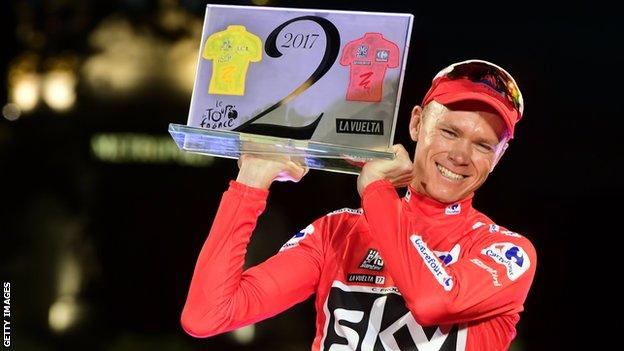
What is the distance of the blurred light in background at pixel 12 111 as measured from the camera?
4.25 meters

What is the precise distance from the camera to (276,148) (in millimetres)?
1722

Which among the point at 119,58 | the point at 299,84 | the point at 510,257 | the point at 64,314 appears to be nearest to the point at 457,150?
the point at 510,257

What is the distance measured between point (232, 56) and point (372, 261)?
20.3 inches

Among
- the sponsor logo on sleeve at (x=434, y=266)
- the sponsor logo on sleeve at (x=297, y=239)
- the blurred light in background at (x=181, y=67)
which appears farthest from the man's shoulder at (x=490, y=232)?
the blurred light in background at (x=181, y=67)

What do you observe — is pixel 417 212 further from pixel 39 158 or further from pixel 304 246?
pixel 39 158

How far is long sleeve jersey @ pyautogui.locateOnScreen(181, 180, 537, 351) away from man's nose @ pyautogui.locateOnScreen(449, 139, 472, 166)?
0.11 metres

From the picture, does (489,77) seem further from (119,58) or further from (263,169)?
(119,58)

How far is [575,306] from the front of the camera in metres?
3.54

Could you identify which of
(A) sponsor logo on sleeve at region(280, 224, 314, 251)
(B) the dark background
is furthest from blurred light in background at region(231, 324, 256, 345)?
(A) sponsor logo on sleeve at region(280, 224, 314, 251)

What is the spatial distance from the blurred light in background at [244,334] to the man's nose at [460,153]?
229cm

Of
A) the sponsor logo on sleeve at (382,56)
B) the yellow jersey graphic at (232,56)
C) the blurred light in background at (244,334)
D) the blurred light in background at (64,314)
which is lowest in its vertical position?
the blurred light in background at (64,314)

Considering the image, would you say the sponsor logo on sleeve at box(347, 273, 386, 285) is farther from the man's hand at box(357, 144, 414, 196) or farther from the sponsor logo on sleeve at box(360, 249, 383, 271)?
the man's hand at box(357, 144, 414, 196)

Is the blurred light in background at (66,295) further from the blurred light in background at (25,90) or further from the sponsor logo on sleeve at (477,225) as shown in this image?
the sponsor logo on sleeve at (477,225)

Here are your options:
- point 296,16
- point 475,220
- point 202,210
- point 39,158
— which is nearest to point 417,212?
point 475,220
